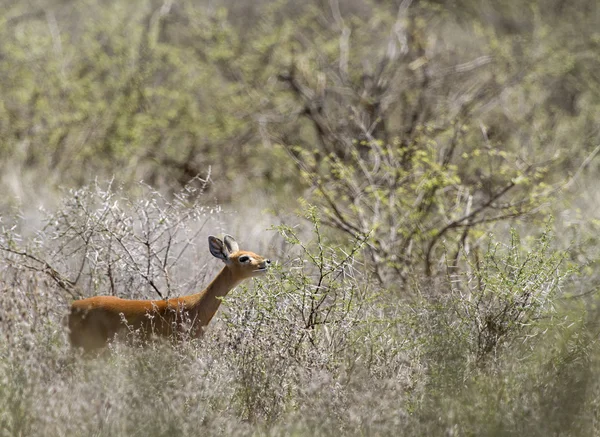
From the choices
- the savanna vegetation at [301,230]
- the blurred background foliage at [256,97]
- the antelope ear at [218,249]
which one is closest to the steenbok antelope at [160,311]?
the antelope ear at [218,249]

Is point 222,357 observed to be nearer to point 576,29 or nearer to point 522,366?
point 522,366

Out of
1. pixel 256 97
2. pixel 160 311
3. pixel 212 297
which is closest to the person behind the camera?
pixel 160 311

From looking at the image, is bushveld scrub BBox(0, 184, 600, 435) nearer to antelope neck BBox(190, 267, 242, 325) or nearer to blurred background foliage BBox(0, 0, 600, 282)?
antelope neck BBox(190, 267, 242, 325)

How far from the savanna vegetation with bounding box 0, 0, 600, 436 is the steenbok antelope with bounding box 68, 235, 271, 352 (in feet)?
0.37

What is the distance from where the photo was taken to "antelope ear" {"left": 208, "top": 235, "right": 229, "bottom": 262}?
626cm

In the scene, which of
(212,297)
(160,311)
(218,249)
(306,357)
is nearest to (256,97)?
(218,249)

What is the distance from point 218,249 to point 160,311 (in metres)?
0.58

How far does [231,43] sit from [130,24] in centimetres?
194

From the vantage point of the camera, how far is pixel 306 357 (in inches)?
233

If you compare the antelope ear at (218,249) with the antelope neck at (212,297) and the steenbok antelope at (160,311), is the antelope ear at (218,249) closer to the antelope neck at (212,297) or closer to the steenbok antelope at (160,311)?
the steenbok antelope at (160,311)

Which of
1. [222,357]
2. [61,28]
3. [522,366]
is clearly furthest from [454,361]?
[61,28]

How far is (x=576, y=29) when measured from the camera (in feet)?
68.3

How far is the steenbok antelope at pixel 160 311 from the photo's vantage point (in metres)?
6.04

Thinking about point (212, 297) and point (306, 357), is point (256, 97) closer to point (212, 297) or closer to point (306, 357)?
point (212, 297)
